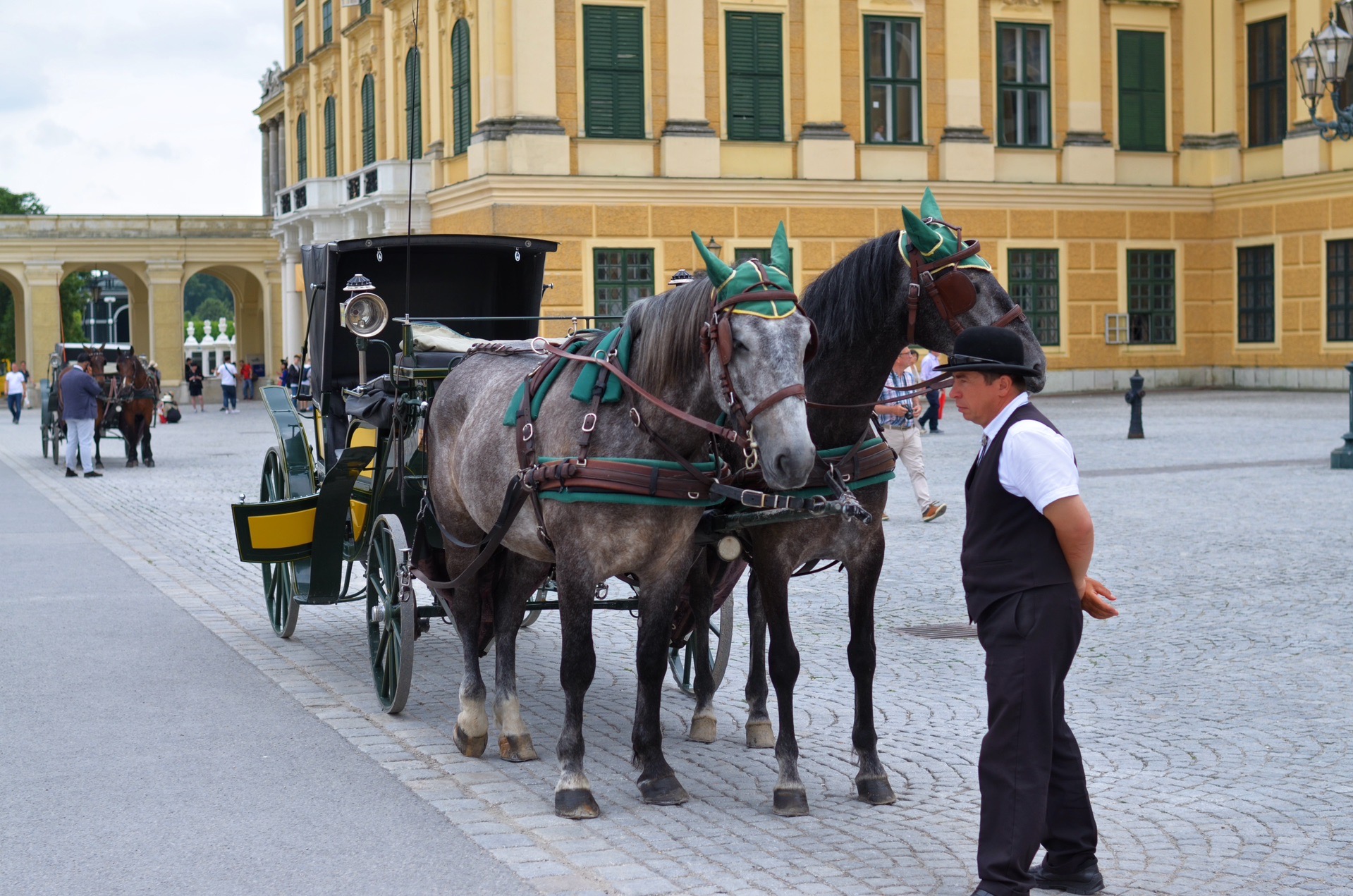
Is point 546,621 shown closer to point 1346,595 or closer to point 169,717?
point 169,717

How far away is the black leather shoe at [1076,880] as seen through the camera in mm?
4523

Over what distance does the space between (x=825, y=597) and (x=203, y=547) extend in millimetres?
6106

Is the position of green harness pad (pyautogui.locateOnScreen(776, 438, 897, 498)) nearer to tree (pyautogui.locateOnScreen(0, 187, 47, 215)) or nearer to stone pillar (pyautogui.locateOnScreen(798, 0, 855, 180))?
stone pillar (pyautogui.locateOnScreen(798, 0, 855, 180))

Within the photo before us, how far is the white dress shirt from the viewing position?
4176 millimetres

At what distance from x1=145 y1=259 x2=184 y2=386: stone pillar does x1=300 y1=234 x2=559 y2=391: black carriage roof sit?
161ft

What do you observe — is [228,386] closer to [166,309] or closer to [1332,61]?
[166,309]

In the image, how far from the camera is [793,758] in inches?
215

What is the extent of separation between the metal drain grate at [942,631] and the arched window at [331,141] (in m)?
38.1

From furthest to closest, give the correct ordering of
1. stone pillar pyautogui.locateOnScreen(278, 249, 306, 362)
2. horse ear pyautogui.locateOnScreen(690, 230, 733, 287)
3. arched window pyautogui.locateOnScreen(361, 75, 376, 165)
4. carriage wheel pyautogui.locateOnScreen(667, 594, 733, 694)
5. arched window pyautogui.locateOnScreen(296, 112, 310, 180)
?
arched window pyautogui.locateOnScreen(296, 112, 310, 180)
stone pillar pyautogui.locateOnScreen(278, 249, 306, 362)
arched window pyautogui.locateOnScreen(361, 75, 376, 165)
carriage wheel pyautogui.locateOnScreen(667, 594, 733, 694)
horse ear pyautogui.locateOnScreen(690, 230, 733, 287)

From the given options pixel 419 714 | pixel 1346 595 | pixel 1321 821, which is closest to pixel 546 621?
pixel 419 714

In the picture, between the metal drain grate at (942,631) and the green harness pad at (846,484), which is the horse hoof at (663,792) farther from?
the metal drain grate at (942,631)

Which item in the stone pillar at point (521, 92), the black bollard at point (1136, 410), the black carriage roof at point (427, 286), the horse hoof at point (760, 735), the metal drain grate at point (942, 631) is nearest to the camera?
the horse hoof at point (760, 735)

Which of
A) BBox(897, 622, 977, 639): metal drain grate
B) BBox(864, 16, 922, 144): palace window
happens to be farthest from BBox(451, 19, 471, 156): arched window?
BBox(897, 622, 977, 639): metal drain grate

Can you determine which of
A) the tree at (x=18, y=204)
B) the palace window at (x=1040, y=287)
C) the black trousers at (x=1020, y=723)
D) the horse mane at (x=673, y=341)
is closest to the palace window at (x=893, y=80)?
the palace window at (x=1040, y=287)
